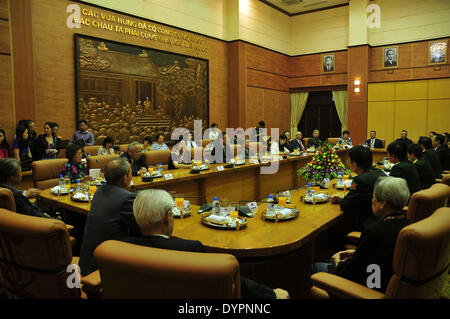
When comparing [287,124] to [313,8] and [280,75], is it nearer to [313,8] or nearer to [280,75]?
[280,75]

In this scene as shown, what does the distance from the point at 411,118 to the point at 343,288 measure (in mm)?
10764

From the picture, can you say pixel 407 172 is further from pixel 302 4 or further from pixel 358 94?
pixel 302 4

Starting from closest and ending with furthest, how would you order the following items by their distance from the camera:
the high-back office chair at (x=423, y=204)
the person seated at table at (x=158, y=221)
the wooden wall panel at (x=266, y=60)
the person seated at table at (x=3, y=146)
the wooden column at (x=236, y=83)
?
the person seated at table at (x=158, y=221) < the high-back office chair at (x=423, y=204) < the person seated at table at (x=3, y=146) < the wooden column at (x=236, y=83) < the wooden wall panel at (x=266, y=60)

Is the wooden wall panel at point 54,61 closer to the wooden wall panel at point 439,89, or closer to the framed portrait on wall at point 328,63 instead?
the framed portrait on wall at point 328,63

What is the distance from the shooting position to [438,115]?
10.4 m

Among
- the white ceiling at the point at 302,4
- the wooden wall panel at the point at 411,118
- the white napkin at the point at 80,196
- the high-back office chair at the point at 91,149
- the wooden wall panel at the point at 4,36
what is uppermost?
the white ceiling at the point at 302,4

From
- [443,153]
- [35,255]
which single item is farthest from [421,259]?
[443,153]

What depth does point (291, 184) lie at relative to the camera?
731 cm

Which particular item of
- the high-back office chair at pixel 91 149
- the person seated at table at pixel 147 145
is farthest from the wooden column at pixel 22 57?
the person seated at table at pixel 147 145

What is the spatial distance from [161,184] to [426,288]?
10.3 feet

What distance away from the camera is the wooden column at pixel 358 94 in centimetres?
1128

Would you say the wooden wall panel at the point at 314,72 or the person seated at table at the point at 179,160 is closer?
the person seated at table at the point at 179,160

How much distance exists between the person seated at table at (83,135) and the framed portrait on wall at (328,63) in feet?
29.0

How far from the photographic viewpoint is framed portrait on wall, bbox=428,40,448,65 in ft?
33.6
